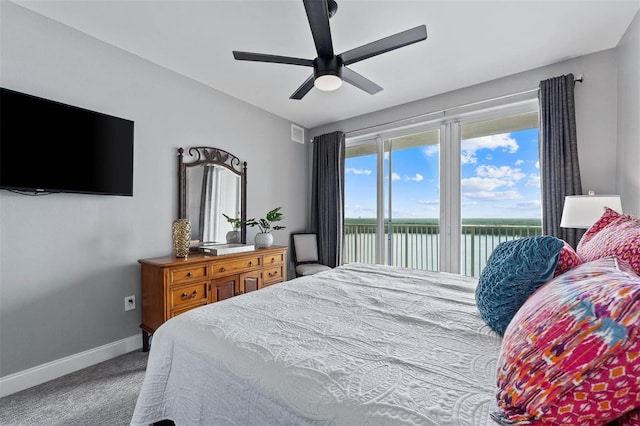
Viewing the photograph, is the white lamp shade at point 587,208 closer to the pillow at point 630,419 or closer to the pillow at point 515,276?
the pillow at point 515,276

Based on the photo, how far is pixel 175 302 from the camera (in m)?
2.33

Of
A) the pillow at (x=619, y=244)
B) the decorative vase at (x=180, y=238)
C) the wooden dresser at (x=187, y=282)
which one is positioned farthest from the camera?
the decorative vase at (x=180, y=238)

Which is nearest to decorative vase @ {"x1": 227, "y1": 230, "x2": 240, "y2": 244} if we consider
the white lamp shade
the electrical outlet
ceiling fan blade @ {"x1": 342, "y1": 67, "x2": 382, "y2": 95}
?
the electrical outlet

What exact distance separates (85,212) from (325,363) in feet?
7.89

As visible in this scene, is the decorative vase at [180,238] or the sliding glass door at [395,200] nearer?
the decorative vase at [180,238]

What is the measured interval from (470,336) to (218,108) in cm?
326

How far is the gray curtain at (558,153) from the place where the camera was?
248 centimetres

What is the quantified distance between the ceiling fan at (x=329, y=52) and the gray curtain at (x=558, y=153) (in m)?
1.83

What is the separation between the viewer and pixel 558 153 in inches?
100

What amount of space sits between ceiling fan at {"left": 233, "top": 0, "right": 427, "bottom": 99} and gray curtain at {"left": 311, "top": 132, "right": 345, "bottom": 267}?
2.05 metres

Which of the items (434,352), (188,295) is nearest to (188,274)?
(188,295)

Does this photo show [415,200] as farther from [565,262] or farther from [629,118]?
[565,262]

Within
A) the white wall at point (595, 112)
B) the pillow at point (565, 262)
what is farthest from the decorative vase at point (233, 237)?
the white wall at point (595, 112)

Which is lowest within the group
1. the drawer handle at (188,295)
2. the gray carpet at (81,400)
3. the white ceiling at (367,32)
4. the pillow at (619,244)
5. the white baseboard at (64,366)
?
the gray carpet at (81,400)
